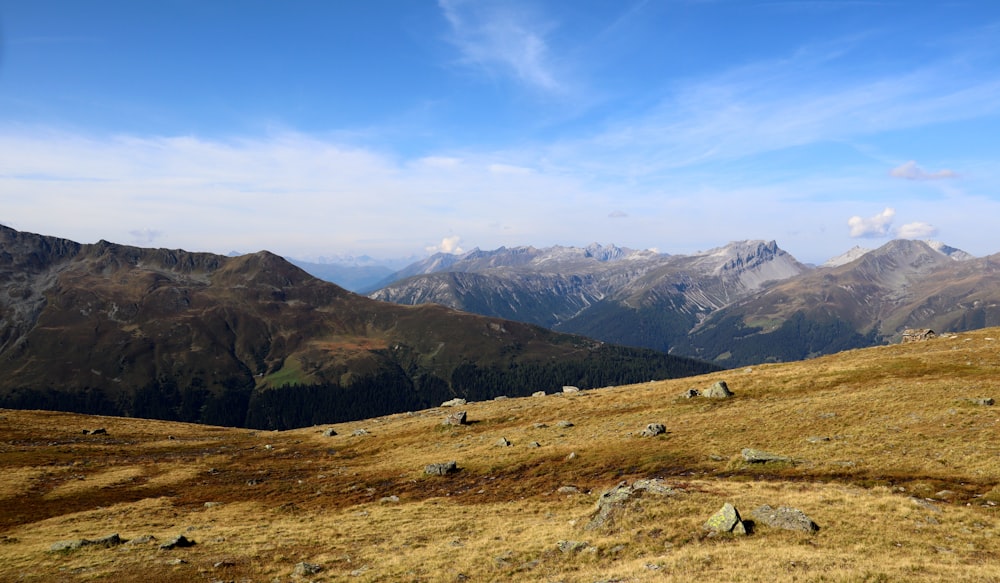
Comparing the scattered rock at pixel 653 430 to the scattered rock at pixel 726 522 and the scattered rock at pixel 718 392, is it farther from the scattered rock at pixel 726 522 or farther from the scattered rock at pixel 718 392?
the scattered rock at pixel 726 522

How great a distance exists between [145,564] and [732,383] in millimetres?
69320

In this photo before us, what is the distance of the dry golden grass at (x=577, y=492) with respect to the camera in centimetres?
2367

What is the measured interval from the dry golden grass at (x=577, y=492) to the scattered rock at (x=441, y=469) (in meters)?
1.11

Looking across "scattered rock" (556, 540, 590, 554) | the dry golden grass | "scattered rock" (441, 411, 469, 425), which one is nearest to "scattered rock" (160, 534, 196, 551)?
the dry golden grass

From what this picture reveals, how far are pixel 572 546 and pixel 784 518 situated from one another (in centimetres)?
1190

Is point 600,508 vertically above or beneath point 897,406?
beneath

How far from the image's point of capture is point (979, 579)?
18719 millimetres

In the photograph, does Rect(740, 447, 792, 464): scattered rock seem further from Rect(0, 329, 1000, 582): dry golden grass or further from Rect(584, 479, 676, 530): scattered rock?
Rect(584, 479, 676, 530): scattered rock

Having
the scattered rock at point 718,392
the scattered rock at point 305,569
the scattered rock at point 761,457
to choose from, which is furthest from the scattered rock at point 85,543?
the scattered rock at point 718,392

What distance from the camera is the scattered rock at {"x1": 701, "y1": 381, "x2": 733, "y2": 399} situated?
203 ft

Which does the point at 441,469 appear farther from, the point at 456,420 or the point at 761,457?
the point at 761,457

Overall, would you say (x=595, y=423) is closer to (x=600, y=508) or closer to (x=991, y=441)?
(x=600, y=508)

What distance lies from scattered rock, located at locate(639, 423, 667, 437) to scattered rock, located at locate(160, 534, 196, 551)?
40.7 m

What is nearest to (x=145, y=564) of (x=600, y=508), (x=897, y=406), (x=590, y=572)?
(x=590, y=572)
